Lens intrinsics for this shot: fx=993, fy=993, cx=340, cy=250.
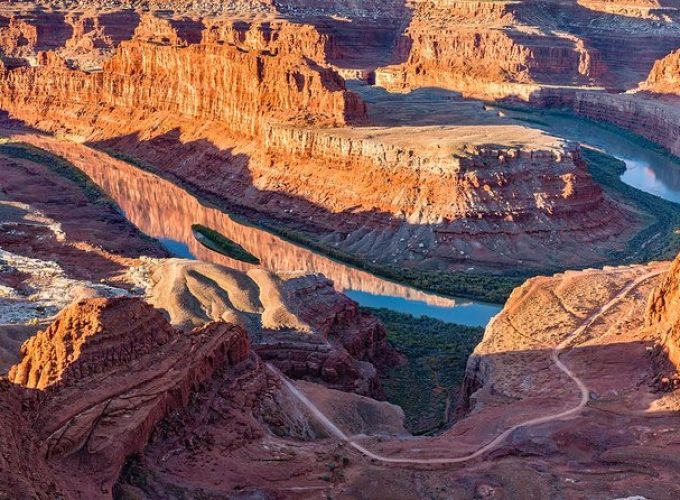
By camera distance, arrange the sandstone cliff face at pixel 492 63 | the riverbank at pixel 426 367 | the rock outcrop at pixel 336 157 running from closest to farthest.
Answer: the riverbank at pixel 426 367, the rock outcrop at pixel 336 157, the sandstone cliff face at pixel 492 63

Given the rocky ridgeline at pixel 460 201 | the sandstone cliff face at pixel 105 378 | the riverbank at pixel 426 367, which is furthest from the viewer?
the rocky ridgeline at pixel 460 201

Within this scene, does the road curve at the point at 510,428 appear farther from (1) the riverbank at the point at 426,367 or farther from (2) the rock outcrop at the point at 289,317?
(1) the riverbank at the point at 426,367

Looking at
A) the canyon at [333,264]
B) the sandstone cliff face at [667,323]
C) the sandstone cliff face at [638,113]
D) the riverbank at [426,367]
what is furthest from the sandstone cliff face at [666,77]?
the sandstone cliff face at [667,323]

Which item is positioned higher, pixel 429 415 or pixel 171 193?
pixel 429 415

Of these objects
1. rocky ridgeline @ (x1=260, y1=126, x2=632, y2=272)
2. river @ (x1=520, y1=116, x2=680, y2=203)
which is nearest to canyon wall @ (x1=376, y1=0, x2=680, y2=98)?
river @ (x1=520, y1=116, x2=680, y2=203)

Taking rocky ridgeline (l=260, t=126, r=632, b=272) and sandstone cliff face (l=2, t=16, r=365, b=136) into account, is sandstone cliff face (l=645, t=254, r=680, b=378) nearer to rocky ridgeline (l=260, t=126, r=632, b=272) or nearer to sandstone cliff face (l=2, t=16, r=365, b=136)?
rocky ridgeline (l=260, t=126, r=632, b=272)

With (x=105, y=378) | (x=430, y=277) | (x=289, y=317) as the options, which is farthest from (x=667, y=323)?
(x=430, y=277)

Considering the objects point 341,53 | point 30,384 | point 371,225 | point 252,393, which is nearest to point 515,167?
point 371,225

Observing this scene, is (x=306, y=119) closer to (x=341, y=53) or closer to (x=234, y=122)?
(x=234, y=122)

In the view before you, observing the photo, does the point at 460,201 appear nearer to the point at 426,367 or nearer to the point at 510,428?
the point at 426,367
